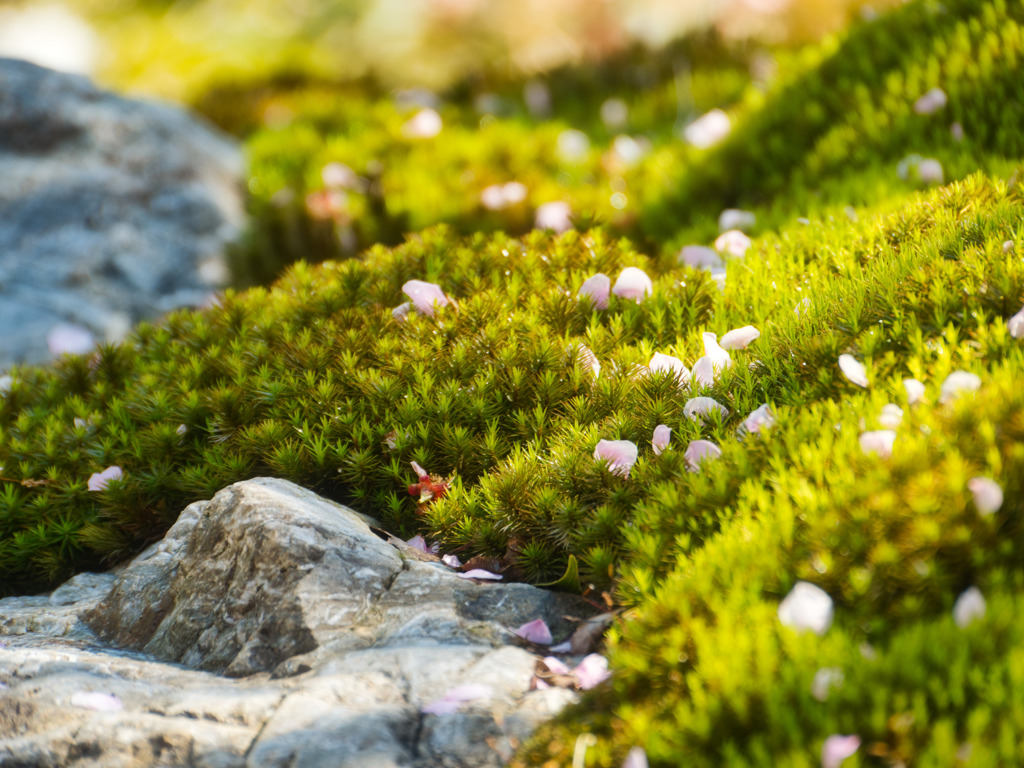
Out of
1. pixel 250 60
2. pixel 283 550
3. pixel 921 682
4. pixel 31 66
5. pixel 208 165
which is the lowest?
pixel 921 682

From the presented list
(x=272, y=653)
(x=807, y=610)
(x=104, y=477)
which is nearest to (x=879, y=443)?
(x=807, y=610)

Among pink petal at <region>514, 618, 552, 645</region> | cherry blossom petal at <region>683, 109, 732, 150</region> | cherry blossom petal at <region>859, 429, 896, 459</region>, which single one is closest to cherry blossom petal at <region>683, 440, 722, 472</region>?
cherry blossom petal at <region>859, 429, 896, 459</region>

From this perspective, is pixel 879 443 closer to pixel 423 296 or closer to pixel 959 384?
pixel 959 384

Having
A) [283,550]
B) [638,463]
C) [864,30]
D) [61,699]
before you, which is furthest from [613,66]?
[61,699]

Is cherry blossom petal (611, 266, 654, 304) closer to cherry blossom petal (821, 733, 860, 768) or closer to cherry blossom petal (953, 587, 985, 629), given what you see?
cherry blossom petal (953, 587, 985, 629)

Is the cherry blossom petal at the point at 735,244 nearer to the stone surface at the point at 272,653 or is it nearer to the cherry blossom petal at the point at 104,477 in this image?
the stone surface at the point at 272,653

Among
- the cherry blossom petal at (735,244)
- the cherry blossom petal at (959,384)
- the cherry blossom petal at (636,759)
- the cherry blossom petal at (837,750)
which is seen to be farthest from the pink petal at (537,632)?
the cherry blossom petal at (735,244)

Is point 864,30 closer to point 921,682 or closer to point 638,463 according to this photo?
point 638,463
